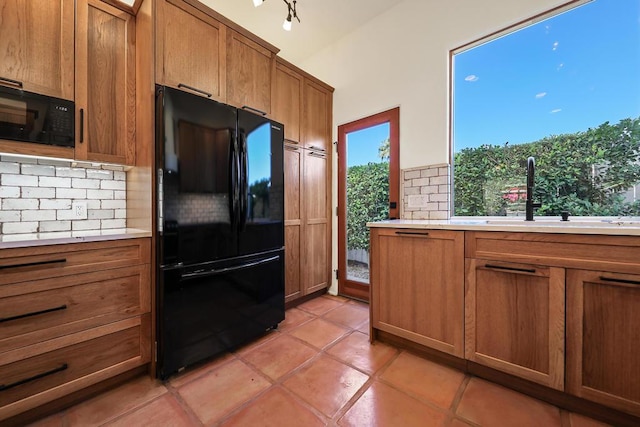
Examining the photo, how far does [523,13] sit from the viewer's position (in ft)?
6.09

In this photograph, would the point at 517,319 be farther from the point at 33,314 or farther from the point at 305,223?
the point at 33,314

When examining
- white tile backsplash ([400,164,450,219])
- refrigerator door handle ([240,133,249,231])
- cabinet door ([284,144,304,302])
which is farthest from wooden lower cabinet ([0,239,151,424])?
white tile backsplash ([400,164,450,219])

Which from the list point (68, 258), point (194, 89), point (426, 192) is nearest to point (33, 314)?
point (68, 258)

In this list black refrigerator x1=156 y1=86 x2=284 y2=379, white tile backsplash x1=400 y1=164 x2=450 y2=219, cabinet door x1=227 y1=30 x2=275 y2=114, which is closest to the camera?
black refrigerator x1=156 y1=86 x2=284 y2=379

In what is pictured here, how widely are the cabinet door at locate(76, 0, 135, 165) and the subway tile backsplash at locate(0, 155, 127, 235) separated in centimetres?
23

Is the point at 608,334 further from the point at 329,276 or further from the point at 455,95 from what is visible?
the point at 329,276

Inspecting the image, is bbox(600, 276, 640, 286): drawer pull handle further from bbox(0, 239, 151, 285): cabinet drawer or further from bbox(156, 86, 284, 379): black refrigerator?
bbox(0, 239, 151, 285): cabinet drawer

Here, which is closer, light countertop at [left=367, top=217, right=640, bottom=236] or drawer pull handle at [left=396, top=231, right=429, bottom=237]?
light countertop at [left=367, top=217, right=640, bottom=236]

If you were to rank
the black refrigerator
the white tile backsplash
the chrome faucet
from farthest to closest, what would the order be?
the white tile backsplash → the chrome faucet → the black refrigerator

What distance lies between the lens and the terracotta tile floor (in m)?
1.22

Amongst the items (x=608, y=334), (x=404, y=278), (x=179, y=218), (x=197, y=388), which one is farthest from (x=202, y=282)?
(x=608, y=334)

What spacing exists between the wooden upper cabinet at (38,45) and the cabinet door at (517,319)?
2.67 meters

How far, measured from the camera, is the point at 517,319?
1.36m

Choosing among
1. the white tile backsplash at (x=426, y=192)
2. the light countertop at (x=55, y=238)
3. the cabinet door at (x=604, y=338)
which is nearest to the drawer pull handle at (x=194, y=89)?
the light countertop at (x=55, y=238)
